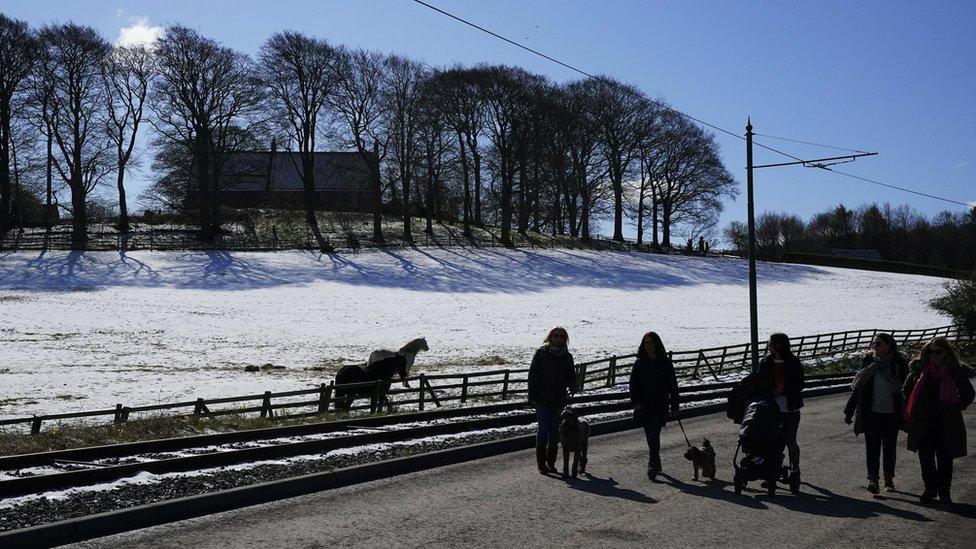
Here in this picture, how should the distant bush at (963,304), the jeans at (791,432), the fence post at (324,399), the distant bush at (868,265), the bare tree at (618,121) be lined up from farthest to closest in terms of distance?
the distant bush at (868,265), the bare tree at (618,121), the distant bush at (963,304), the fence post at (324,399), the jeans at (791,432)

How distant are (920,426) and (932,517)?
3.48ft

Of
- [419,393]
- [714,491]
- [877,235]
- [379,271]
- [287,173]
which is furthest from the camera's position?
[877,235]

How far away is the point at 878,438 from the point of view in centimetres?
1089

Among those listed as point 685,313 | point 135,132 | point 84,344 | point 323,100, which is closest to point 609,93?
point 323,100

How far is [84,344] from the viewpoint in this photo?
33844 mm

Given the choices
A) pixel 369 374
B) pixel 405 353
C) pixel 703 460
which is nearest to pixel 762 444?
pixel 703 460

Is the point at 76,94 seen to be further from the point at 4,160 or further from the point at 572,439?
the point at 572,439

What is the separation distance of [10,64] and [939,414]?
64.4m

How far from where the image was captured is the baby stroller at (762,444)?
34.4ft

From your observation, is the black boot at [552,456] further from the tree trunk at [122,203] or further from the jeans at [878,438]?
the tree trunk at [122,203]

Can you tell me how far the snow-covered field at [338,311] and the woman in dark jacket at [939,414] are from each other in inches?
690

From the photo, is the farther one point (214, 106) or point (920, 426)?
point (214, 106)

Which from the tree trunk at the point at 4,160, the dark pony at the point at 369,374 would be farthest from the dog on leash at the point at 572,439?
the tree trunk at the point at 4,160

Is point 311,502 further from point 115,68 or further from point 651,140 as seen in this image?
point 651,140
